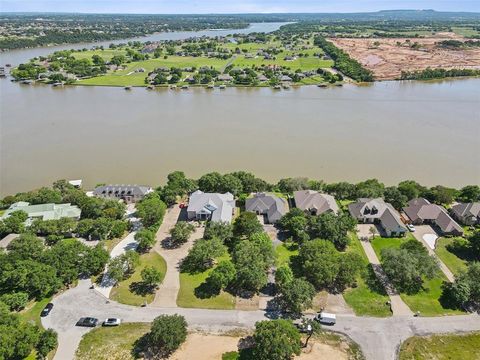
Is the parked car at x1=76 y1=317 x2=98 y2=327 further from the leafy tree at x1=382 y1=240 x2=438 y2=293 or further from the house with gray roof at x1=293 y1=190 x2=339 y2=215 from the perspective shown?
the leafy tree at x1=382 y1=240 x2=438 y2=293

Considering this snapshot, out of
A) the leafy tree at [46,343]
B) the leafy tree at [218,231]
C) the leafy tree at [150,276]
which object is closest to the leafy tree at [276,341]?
the leafy tree at [150,276]

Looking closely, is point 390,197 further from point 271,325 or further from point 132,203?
point 132,203

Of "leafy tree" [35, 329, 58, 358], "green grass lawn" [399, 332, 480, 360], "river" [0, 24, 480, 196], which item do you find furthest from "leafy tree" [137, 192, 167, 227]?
"green grass lawn" [399, 332, 480, 360]

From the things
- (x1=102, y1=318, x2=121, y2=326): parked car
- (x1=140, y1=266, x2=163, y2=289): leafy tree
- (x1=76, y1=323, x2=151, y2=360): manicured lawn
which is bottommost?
(x1=76, y1=323, x2=151, y2=360): manicured lawn

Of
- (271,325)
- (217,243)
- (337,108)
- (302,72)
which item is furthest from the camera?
(302,72)

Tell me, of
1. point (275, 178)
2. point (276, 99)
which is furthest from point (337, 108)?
point (275, 178)

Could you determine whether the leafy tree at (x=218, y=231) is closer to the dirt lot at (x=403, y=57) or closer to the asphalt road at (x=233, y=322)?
the asphalt road at (x=233, y=322)
